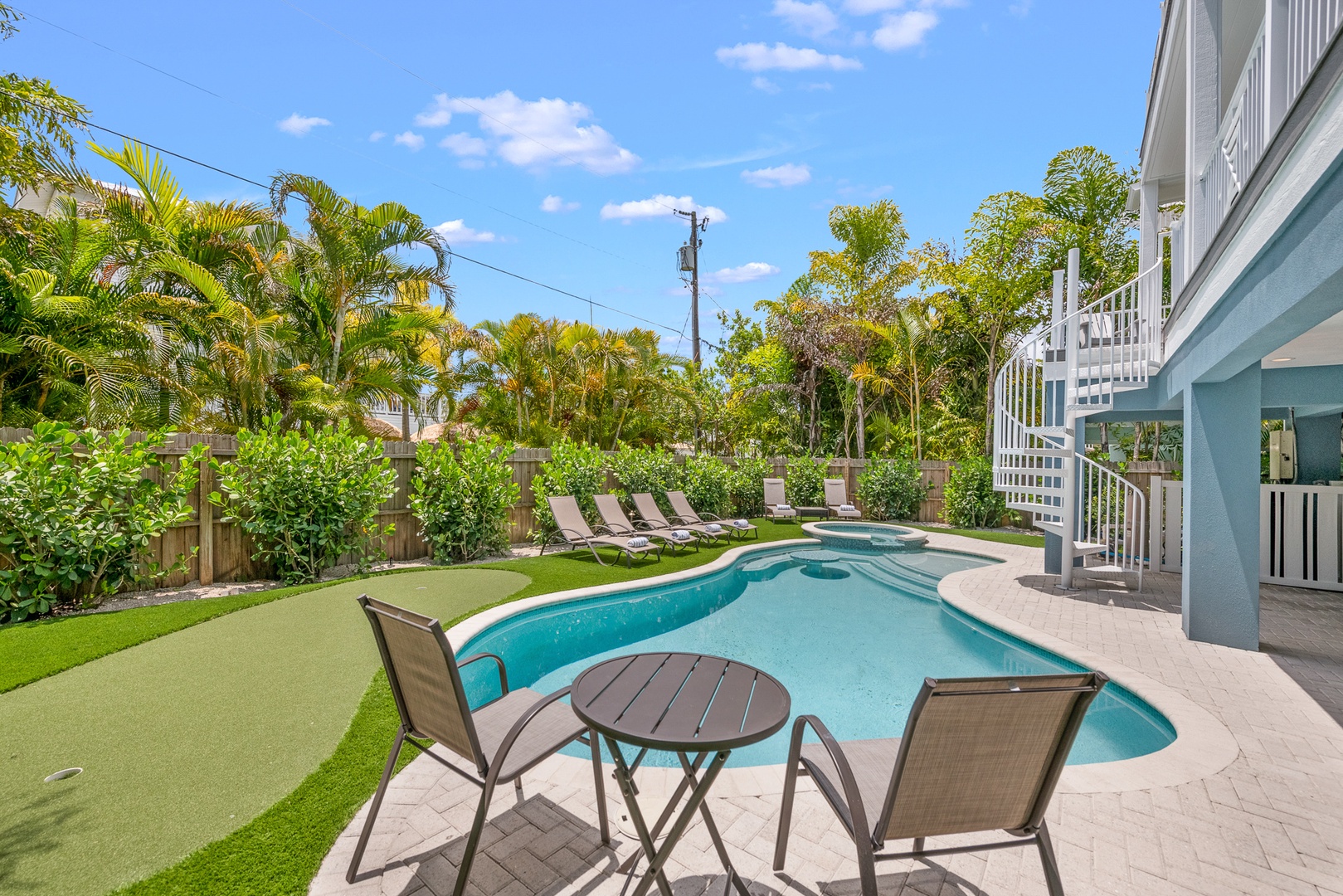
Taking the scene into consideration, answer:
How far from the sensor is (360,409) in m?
11.1

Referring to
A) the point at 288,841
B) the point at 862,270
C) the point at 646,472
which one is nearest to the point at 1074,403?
the point at 646,472

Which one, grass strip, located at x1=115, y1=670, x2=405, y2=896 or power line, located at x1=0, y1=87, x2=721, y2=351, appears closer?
grass strip, located at x1=115, y1=670, x2=405, y2=896

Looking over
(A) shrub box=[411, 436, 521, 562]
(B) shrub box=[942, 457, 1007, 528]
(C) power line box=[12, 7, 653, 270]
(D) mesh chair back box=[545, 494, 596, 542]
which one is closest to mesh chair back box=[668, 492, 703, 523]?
(D) mesh chair back box=[545, 494, 596, 542]

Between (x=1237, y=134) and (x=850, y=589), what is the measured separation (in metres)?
5.70

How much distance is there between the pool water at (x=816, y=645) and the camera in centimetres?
411

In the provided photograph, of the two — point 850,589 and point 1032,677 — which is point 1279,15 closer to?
point 1032,677

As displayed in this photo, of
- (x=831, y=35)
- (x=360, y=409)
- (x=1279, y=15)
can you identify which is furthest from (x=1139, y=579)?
(x=360, y=409)

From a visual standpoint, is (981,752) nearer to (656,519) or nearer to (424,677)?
(424,677)

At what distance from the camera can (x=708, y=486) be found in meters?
13.0

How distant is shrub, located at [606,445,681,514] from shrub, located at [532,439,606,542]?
0.57 meters

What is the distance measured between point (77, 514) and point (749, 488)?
11318 millimetres

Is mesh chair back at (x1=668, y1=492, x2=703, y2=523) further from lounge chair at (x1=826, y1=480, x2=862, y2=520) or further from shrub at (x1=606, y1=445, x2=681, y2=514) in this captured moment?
lounge chair at (x1=826, y1=480, x2=862, y2=520)

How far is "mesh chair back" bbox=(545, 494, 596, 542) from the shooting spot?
357 inches

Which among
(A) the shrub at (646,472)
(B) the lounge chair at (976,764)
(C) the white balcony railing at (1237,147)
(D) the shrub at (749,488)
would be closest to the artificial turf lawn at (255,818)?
(B) the lounge chair at (976,764)
